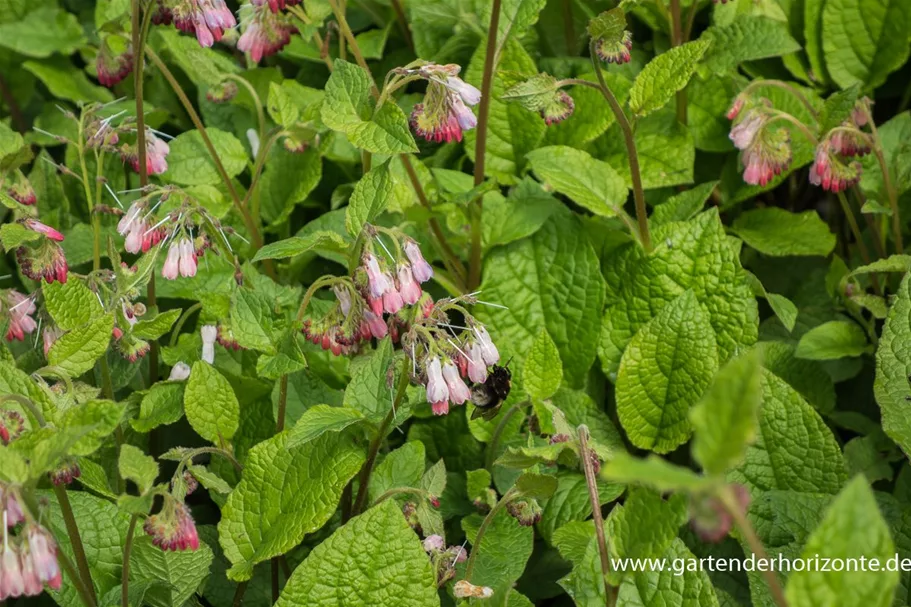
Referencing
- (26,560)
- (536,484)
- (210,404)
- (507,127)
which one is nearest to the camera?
(26,560)

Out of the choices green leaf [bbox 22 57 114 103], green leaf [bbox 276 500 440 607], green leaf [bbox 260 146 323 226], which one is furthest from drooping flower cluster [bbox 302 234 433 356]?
green leaf [bbox 22 57 114 103]

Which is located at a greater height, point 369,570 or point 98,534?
point 369,570

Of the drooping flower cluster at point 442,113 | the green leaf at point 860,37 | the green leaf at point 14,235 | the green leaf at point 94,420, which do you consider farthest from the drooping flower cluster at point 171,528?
the green leaf at point 860,37

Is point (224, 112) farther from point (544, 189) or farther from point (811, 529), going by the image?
point (811, 529)

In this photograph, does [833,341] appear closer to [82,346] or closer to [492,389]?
[492,389]

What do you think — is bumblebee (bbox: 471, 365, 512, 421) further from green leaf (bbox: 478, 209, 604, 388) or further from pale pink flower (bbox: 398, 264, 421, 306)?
green leaf (bbox: 478, 209, 604, 388)

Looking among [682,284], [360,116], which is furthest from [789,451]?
[360,116]

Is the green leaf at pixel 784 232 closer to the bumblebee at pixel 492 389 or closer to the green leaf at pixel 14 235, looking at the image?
the bumblebee at pixel 492 389
